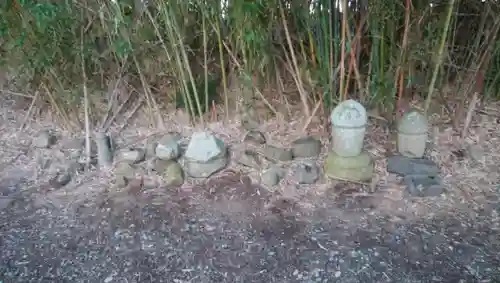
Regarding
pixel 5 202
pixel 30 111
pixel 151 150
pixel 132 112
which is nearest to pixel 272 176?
pixel 151 150

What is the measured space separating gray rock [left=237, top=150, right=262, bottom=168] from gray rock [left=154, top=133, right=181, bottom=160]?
31 centimetres

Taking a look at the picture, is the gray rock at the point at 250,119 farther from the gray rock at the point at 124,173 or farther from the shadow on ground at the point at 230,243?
the gray rock at the point at 124,173

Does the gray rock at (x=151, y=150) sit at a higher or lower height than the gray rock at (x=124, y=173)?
higher

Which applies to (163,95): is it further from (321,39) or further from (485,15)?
(485,15)

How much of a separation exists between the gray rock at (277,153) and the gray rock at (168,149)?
422mm

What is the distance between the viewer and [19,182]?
234cm

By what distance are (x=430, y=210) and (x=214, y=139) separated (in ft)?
3.24

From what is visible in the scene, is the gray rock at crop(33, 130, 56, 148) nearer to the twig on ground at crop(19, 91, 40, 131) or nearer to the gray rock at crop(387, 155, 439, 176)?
the twig on ground at crop(19, 91, 40, 131)

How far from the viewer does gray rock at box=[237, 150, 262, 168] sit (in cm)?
224

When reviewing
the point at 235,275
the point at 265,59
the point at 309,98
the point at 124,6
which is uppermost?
the point at 124,6

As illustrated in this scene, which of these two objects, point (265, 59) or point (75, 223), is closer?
→ point (75, 223)

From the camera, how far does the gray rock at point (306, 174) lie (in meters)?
2.13

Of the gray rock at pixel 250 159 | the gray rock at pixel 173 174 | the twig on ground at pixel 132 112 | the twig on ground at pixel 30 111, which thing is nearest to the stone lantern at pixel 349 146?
the gray rock at pixel 250 159

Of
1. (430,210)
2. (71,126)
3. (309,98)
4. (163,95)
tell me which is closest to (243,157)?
(309,98)
